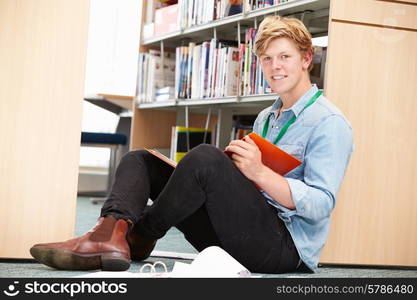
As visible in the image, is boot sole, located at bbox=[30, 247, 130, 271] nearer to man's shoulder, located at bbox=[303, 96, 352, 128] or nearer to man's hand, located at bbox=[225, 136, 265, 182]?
man's hand, located at bbox=[225, 136, 265, 182]

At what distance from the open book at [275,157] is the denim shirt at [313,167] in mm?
45

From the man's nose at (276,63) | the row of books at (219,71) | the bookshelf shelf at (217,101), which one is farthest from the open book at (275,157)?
the row of books at (219,71)

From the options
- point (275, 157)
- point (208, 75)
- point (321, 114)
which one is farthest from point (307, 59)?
point (208, 75)

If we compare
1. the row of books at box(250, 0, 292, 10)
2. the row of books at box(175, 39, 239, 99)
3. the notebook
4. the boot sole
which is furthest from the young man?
the row of books at box(175, 39, 239, 99)

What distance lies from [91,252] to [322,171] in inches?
25.7

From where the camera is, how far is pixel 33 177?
1979mm

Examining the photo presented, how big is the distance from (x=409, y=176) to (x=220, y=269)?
1012 millimetres

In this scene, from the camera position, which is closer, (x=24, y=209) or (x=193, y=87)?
(x=24, y=209)

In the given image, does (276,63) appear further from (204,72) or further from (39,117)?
(204,72)

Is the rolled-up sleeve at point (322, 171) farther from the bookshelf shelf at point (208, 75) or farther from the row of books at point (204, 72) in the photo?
the row of books at point (204, 72)

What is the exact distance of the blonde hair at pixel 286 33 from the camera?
1.90m

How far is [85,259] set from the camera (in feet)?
5.55

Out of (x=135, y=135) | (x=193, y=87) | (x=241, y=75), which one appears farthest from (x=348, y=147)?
(x=135, y=135)

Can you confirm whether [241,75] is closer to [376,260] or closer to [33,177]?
[376,260]
